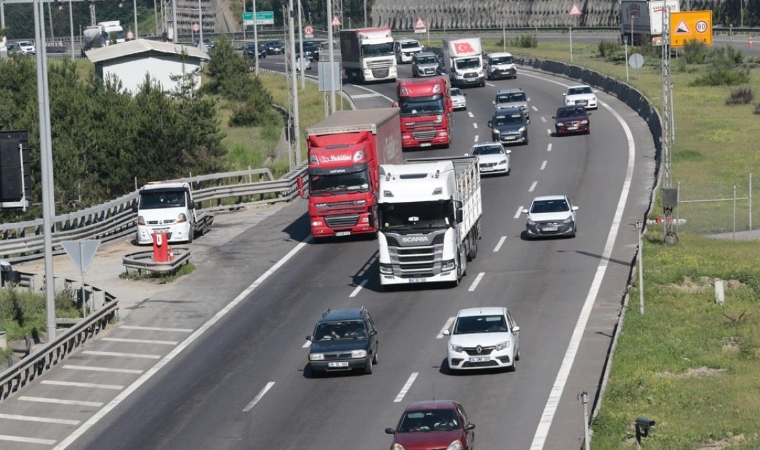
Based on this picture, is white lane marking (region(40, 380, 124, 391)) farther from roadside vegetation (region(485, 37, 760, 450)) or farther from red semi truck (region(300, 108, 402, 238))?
red semi truck (region(300, 108, 402, 238))

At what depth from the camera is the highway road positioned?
28953mm

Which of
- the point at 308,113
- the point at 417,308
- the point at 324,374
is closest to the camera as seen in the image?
the point at 324,374

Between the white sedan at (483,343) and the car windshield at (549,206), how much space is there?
15.5 m

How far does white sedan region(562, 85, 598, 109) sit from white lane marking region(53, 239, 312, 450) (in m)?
31.9

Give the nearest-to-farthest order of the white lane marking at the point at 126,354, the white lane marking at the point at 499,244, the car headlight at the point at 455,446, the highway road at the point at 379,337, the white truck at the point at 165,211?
1. the car headlight at the point at 455,446
2. the highway road at the point at 379,337
3. the white lane marking at the point at 126,354
4. the white lane marking at the point at 499,244
5. the white truck at the point at 165,211

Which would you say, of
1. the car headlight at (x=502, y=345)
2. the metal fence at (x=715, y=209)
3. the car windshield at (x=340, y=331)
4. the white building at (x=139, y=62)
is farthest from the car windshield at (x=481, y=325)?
the white building at (x=139, y=62)

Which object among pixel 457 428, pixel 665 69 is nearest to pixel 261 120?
pixel 665 69

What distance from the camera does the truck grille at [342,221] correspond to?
4784cm

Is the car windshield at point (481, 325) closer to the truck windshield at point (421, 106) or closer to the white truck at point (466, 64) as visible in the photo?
the truck windshield at point (421, 106)

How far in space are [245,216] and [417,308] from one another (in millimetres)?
19221

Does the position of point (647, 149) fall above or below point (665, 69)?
below

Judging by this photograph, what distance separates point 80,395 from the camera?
33125mm

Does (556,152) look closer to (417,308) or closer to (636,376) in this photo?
(417,308)

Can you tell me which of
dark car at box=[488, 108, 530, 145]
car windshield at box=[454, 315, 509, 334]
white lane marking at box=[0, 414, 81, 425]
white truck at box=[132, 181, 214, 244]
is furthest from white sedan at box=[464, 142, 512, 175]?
white lane marking at box=[0, 414, 81, 425]
